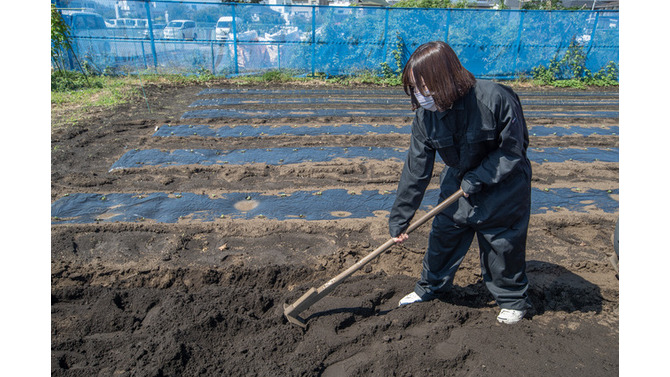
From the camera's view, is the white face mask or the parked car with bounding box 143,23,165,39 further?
the parked car with bounding box 143,23,165,39

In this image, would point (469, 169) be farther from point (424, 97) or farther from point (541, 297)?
point (541, 297)

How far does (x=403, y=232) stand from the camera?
2.72 meters

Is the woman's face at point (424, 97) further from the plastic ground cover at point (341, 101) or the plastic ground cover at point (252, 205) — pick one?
the plastic ground cover at point (341, 101)

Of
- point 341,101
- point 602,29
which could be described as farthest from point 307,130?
point 602,29

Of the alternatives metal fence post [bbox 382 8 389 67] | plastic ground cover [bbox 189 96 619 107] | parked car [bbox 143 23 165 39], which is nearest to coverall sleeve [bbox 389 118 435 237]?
plastic ground cover [bbox 189 96 619 107]

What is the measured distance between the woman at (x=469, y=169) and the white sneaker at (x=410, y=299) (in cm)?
17

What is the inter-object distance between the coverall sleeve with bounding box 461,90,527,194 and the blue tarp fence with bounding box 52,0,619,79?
11.0m

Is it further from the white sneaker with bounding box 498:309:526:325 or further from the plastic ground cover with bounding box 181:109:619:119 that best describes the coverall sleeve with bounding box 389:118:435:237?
the plastic ground cover with bounding box 181:109:619:119

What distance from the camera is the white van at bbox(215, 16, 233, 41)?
1253 centimetres

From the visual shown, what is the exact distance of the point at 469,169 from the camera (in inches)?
101

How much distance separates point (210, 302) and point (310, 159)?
10.7 feet

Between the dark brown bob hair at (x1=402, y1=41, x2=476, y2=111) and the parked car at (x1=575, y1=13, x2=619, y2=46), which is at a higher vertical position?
the parked car at (x1=575, y1=13, x2=619, y2=46)

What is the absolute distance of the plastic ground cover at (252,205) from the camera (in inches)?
170

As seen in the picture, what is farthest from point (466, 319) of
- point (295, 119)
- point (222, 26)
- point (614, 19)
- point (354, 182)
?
point (614, 19)
